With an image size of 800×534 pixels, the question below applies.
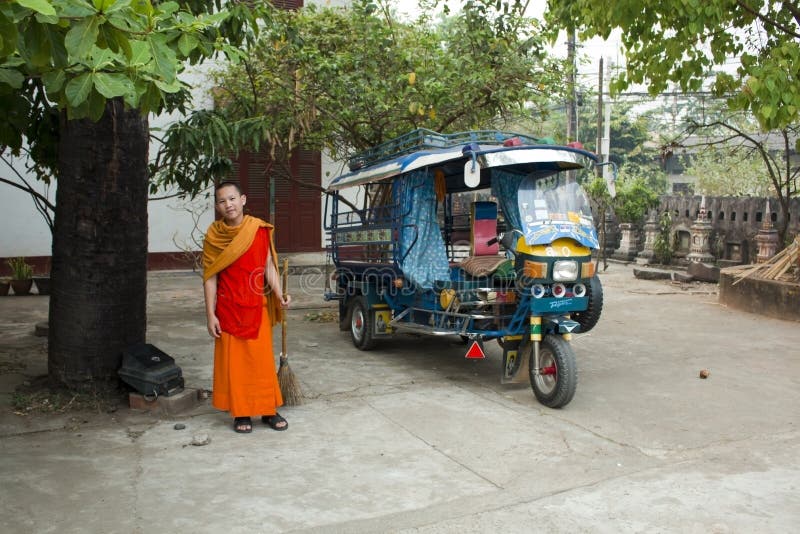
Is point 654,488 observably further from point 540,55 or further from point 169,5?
point 540,55

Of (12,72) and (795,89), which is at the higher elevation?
(795,89)

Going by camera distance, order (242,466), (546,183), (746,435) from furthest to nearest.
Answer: (546,183)
(746,435)
(242,466)

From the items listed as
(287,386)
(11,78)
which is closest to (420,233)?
(287,386)

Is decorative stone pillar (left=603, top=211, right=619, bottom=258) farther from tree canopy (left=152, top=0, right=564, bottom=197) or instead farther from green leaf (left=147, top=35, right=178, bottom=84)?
green leaf (left=147, top=35, right=178, bottom=84)

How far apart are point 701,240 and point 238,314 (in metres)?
13.0

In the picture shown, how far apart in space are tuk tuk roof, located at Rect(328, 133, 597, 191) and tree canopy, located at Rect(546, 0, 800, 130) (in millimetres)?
1725

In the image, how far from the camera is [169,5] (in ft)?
9.51

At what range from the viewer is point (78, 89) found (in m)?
2.55

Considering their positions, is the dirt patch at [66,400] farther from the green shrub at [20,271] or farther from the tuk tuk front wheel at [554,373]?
the green shrub at [20,271]

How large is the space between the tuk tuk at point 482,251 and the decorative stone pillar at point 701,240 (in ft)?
29.7

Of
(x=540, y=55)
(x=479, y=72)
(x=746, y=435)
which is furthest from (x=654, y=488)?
(x=540, y=55)

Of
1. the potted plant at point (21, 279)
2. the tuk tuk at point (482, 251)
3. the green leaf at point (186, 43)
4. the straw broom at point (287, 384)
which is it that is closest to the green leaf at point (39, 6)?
the green leaf at point (186, 43)

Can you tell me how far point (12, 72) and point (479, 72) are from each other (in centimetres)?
619

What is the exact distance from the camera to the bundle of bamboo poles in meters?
10.1
